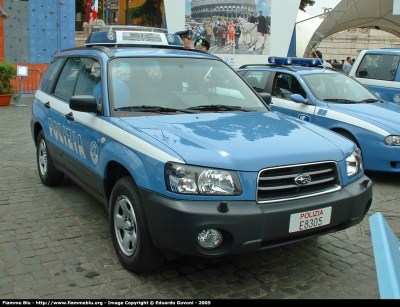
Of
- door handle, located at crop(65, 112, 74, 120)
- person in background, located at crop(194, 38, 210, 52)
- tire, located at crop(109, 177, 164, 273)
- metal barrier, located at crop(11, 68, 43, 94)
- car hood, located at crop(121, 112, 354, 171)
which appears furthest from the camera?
metal barrier, located at crop(11, 68, 43, 94)

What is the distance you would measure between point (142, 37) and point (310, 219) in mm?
2946

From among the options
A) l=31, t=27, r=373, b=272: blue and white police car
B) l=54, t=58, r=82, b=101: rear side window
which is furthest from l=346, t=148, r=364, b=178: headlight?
l=54, t=58, r=82, b=101: rear side window

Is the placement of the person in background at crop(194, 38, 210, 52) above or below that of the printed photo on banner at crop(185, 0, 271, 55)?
below

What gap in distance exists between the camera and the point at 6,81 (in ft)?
47.0

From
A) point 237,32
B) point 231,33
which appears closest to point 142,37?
point 231,33

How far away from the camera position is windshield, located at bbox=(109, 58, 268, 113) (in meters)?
4.27

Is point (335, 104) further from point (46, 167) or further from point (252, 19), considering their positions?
point (252, 19)

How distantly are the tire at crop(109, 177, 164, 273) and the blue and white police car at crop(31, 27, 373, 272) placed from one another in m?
0.01

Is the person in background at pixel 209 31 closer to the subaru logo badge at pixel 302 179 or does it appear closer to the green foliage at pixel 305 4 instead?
the subaru logo badge at pixel 302 179

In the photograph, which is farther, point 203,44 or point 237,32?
point 237,32

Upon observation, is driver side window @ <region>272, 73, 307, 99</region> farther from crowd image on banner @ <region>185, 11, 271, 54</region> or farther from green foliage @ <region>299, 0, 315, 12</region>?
green foliage @ <region>299, 0, 315, 12</region>

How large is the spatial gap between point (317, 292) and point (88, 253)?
1937 mm

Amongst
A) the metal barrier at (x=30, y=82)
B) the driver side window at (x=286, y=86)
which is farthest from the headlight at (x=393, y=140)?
the metal barrier at (x=30, y=82)

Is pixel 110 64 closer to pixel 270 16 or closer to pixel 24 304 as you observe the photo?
pixel 24 304
